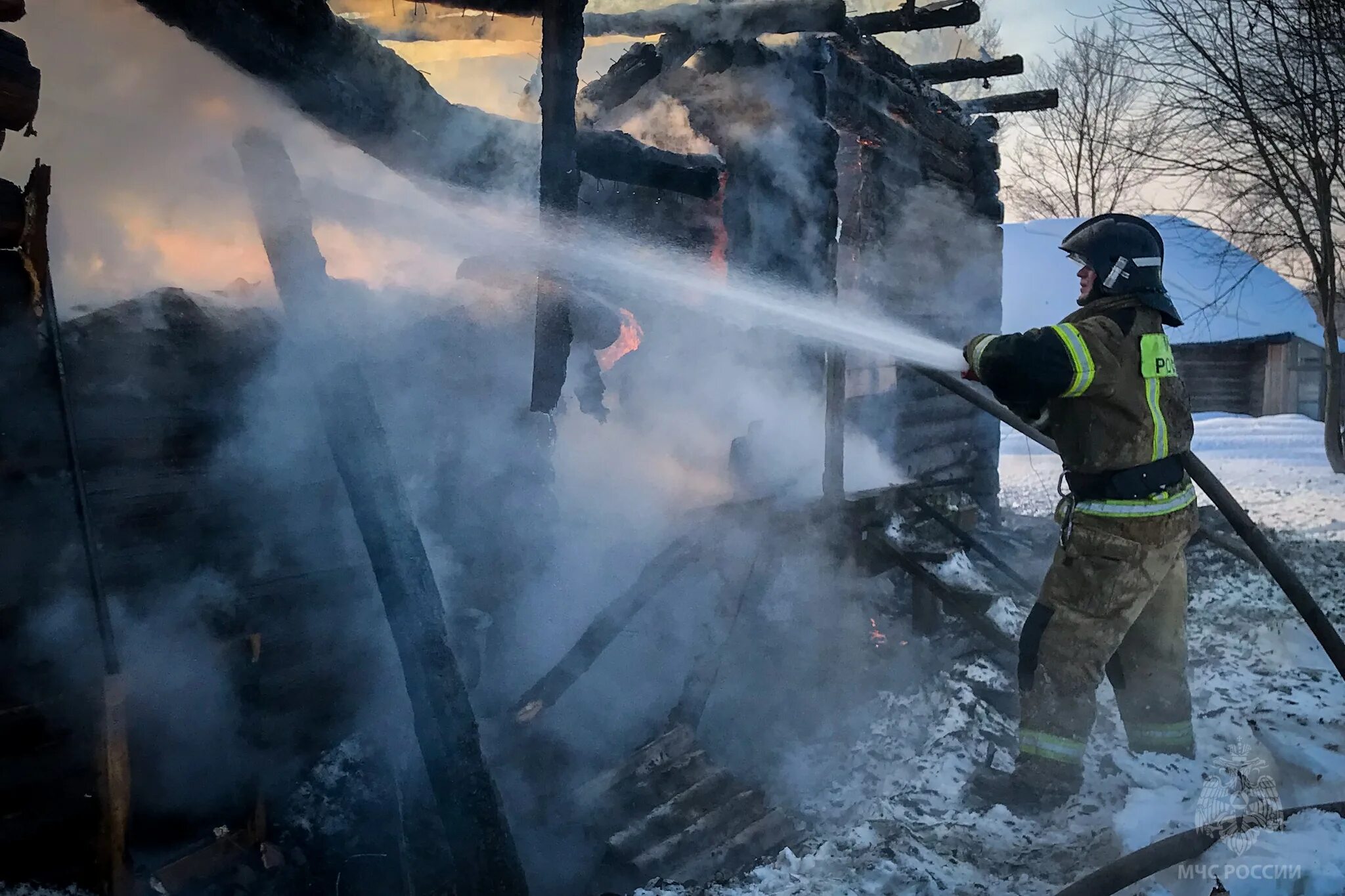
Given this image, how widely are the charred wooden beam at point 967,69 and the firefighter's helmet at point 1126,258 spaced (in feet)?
16.9

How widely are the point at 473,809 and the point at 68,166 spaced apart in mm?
3001

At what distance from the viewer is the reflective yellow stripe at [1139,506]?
11.1ft

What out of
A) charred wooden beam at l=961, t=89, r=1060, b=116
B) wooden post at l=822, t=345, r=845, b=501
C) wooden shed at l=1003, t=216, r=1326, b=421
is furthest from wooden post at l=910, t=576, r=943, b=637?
wooden shed at l=1003, t=216, r=1326, b=421

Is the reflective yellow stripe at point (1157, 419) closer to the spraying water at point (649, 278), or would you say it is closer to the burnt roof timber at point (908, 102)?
the spraying water at point (649, 278)

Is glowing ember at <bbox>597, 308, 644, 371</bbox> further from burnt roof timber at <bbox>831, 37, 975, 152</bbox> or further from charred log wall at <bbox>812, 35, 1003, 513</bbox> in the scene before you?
burnt roof timber at <bbox>831, 37, 975, 152</bbox>

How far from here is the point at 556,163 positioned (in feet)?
12.3

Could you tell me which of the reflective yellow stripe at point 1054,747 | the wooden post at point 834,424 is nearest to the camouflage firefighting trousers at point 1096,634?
the reflective yellow stripe at point 1054,747

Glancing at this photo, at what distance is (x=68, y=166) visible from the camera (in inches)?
126

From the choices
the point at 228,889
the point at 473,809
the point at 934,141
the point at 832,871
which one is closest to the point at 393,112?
the point at 473,809

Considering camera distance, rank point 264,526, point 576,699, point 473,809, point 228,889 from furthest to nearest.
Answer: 1. point 576,699
2. point 264,526
3. point 228,889
4. point 473,809

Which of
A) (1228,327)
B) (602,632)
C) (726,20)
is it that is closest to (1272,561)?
(602,632)

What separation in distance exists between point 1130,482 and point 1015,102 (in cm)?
705

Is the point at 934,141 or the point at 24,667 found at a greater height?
the point at 934,141

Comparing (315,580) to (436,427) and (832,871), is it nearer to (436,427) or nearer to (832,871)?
(436,427)
